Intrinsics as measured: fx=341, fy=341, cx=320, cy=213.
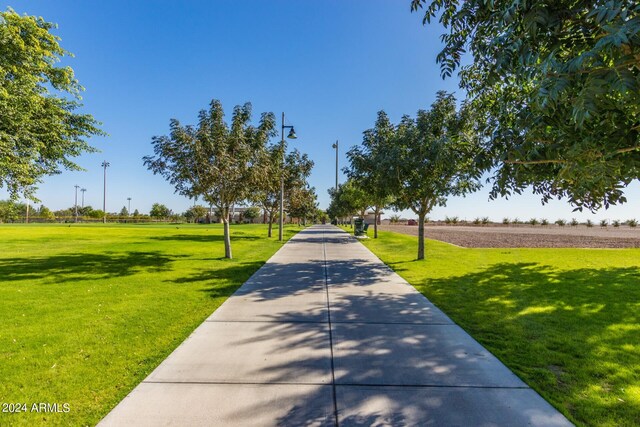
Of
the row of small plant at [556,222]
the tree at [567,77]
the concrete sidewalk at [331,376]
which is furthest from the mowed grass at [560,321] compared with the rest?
the row of small plant at [556,222]

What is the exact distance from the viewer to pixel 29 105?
474 inches

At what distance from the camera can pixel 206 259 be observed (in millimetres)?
13305

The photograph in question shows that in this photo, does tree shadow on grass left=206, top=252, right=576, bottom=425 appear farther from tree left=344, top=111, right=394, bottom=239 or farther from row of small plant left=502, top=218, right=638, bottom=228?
row of small plant left=502, top=218, right=638, bottom=228

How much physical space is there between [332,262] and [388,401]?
945 centimetres

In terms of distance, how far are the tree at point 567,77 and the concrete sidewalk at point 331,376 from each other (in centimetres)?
246

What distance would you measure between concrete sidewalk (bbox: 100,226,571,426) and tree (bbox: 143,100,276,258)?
7.26 m

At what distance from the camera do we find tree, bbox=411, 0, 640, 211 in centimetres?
230

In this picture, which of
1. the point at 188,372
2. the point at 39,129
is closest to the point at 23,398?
the point at 188,372

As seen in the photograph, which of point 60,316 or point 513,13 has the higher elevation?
point 513,13

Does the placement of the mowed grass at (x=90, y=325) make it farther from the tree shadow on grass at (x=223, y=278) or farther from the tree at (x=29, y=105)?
the tree at (x=29, y=105)

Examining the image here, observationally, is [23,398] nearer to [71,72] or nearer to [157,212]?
[71,72]

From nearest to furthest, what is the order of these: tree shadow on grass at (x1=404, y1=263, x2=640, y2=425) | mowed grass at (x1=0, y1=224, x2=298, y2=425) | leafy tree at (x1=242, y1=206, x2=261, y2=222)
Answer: mowed grass at (x1=0, y1=224, x2=298, y2=425) → tree shadow on grass at (x1=404, y1=263, x2=640, y2=425) → leafy tree at (x1=242, y1=206, x2=261, y2=222)

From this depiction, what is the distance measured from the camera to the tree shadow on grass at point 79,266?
376 inches

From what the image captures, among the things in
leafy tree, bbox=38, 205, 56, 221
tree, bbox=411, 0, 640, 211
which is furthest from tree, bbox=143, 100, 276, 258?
leafy tree, bbox=38, 205, 56, 221
